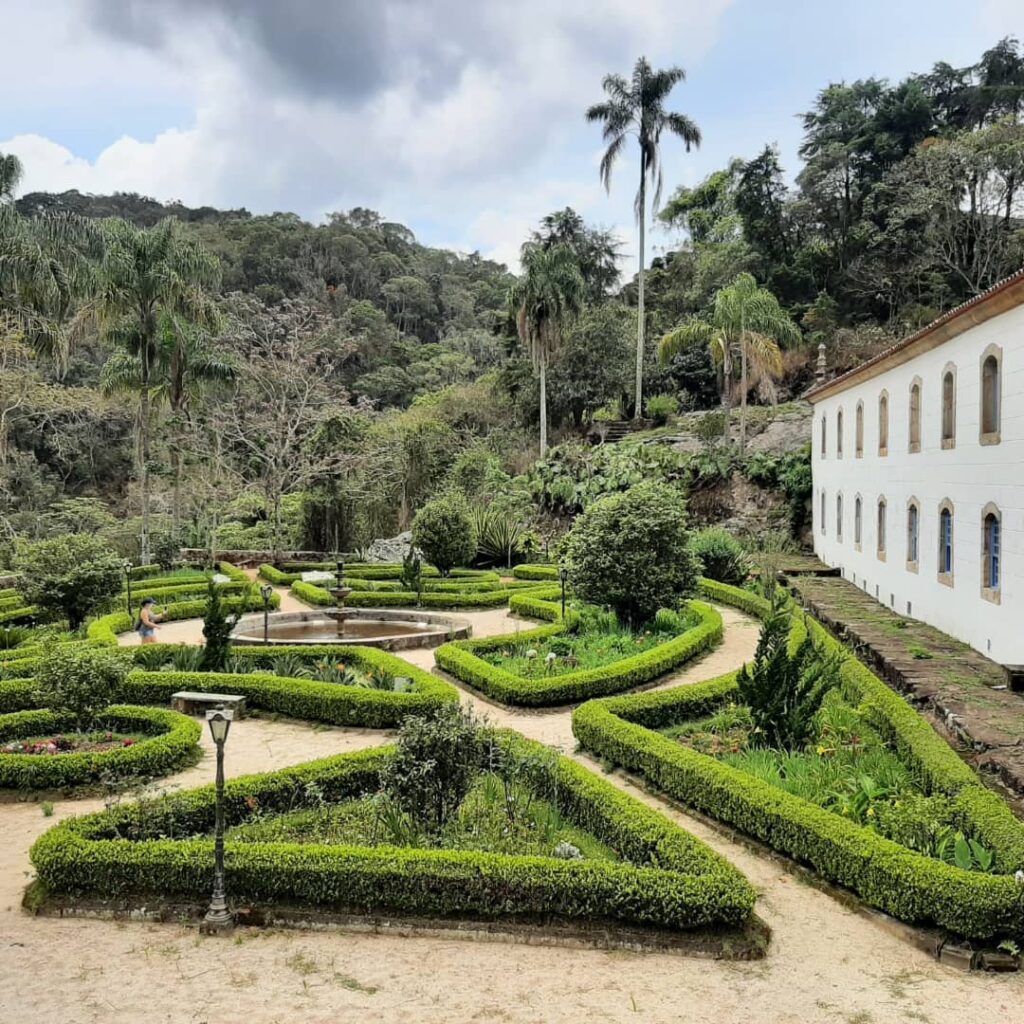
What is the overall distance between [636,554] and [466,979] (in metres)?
9.76

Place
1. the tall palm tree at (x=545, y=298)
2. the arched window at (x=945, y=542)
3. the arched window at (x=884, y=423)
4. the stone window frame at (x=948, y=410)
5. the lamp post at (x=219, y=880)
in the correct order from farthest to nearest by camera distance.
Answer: the tall palm tree at (x=545, y=298) < the arched window at (x=884, y=423) < the arched window at (x=945, y=542) < the stone window frame at (x=948, y=410) < the lamp post at (x=219, y=880)

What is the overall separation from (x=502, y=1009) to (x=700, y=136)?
113 ft

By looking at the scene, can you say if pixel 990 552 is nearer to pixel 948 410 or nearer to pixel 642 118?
pixel 948 410

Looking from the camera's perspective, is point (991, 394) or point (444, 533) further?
point (444, 533)

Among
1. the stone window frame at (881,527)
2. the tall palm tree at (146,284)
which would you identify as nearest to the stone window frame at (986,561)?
the stone window frame at (881,527)

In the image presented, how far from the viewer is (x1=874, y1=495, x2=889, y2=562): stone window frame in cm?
1780

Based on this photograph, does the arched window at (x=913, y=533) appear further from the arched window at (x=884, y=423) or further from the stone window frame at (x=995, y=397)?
the stone window frame at (x=995, y=397)

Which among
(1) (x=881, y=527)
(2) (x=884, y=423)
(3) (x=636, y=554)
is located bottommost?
(3) (x=636, y=554)

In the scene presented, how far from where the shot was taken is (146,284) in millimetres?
25375

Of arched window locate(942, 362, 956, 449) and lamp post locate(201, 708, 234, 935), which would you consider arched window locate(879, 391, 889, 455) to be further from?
lamp post locate(201, 708, 234, 935)

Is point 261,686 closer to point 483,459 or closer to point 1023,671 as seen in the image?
point 1023,671

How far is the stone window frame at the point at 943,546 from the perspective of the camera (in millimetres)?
13812

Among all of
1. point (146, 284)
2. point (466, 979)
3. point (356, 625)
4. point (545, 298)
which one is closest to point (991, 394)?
point (466, 979)

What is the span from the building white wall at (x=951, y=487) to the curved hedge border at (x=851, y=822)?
282 centimetres
